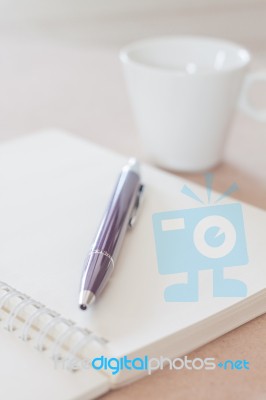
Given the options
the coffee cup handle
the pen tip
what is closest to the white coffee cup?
the coffee cup handle

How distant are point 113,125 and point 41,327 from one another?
47cm

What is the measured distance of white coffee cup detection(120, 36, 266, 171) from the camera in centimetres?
69

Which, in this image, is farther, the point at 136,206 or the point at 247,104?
the point at 247,104

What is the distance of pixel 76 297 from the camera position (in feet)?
1.63

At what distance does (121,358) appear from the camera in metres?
0.44

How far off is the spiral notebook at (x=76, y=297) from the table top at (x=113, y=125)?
0.02m

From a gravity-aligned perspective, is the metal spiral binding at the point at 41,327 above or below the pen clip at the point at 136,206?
above

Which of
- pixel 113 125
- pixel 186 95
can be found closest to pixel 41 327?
pixel 186 95
